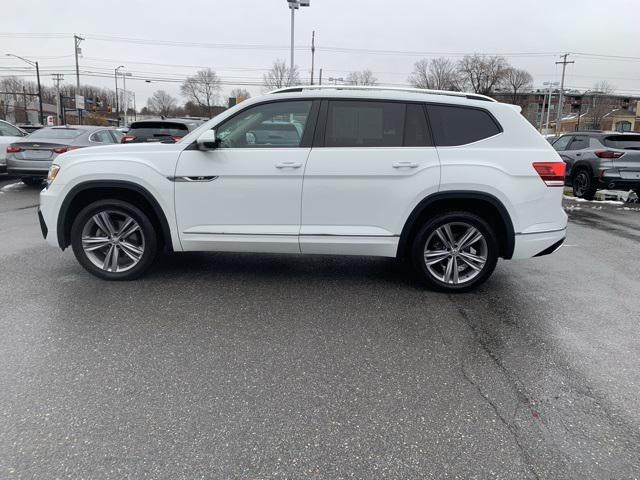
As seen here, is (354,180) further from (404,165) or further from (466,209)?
(466,209)

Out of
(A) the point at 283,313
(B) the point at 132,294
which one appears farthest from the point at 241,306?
(B) the point at 132,294

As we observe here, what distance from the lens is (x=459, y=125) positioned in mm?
4613

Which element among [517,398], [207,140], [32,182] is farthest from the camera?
[32,182]

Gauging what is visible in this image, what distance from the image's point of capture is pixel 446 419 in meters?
2.71

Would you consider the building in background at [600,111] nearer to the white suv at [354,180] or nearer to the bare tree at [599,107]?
the bare tree at [599,107]

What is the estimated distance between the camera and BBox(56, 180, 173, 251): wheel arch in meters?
4.69

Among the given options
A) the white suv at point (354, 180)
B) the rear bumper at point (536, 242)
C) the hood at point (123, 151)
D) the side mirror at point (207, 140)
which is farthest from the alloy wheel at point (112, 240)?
the rear bumper at point (536, 242)

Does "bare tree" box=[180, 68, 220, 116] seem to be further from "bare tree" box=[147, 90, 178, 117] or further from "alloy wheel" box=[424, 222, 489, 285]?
"alloy wheel" box=[424, 222, 489, 285]

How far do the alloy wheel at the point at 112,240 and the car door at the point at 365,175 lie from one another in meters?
1.74

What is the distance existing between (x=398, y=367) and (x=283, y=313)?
1.26 m

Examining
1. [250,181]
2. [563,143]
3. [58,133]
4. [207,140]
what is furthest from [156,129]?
[563,143]

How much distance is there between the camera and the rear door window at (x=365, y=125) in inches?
180

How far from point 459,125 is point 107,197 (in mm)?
3578

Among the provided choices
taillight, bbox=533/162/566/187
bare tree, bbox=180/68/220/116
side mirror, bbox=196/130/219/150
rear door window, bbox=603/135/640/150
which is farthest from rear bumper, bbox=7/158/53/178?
bare tree, bbox=180/68/220/116
